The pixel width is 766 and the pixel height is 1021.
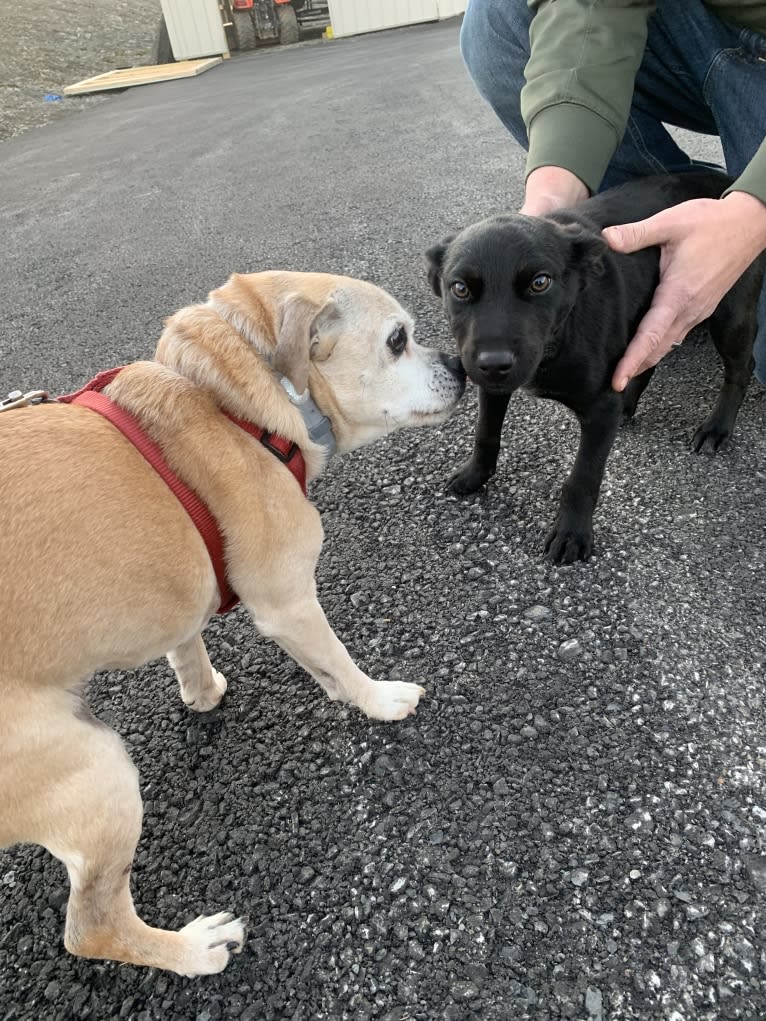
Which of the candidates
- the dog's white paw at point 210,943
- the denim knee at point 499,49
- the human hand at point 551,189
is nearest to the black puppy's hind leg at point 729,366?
the human hand at point 551,189

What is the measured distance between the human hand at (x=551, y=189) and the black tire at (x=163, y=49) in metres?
26.0

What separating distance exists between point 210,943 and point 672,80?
3.82m

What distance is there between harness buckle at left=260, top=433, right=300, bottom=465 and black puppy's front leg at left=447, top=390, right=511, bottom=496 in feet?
3.08

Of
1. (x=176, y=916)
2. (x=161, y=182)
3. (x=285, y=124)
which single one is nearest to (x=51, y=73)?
(x=285, y=124)

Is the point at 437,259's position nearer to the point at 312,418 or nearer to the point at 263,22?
the point at 312,418

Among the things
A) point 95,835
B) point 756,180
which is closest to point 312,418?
point 95,835

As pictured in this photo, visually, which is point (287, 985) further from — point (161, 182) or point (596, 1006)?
point (161, 182)

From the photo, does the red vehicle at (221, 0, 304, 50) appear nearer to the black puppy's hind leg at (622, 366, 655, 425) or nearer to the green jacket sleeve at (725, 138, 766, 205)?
the black puppy's hind leg at (622, 366, 655, 425)

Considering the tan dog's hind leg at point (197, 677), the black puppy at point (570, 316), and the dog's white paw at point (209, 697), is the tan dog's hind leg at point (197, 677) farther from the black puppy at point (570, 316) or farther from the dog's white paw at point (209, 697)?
the black puppy at point (570, 316)

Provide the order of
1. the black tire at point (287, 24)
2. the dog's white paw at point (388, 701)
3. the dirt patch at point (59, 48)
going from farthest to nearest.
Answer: the black tire at point (287, 24) < the dirt patch at point (59, 48) < the dog's white paw at point (388, 701)

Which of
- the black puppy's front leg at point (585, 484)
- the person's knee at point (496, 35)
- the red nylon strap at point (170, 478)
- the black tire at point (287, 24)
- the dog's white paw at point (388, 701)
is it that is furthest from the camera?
the black tire at point (287, 24)

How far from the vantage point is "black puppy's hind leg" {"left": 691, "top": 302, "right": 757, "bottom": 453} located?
2719mm

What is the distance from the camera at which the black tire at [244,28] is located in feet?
77.0

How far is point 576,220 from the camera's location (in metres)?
2.51
